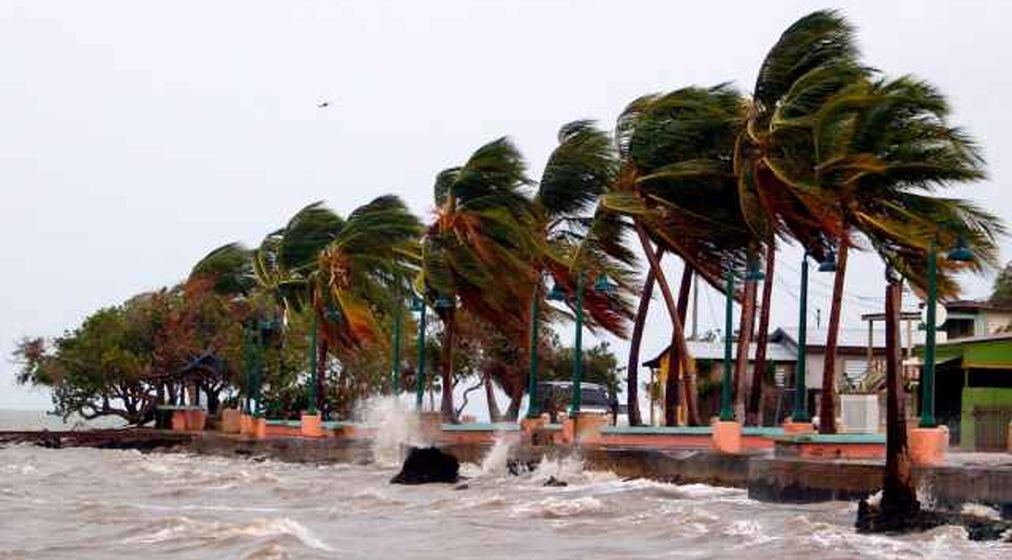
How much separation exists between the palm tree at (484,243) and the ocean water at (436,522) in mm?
9211

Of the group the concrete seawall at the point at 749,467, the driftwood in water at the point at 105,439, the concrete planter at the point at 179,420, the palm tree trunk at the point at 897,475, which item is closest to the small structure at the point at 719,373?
the concrete seawall at the point at 749,467

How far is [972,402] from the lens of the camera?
127 ft

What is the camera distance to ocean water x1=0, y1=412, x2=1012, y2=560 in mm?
20844

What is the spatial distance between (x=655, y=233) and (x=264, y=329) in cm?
2573

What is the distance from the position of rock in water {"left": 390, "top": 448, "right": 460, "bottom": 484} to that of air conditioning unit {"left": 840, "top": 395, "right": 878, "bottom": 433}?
29.6 ft

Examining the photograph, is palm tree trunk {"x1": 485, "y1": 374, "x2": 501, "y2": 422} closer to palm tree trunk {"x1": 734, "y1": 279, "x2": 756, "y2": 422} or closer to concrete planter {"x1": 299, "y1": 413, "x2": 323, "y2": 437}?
concrete planter {"x1": 299, "y1": 413, "x2": 323, "y2": 437}

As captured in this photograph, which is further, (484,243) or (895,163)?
(484,243)

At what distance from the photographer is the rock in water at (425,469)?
35.6 metres

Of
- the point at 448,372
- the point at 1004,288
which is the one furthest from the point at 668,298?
the point at 1004,288

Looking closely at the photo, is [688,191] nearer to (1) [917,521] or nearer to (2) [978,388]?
(2) [978,388]

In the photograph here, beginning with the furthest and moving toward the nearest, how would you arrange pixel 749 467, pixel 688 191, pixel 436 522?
pixel 688 191, pixel 749 467, pixel 436 522

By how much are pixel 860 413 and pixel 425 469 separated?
10.2 m

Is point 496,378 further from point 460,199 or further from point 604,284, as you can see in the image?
point 604,284

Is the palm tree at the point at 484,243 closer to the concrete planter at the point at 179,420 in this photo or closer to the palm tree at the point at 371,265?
the palm tree at the point at 371,265
